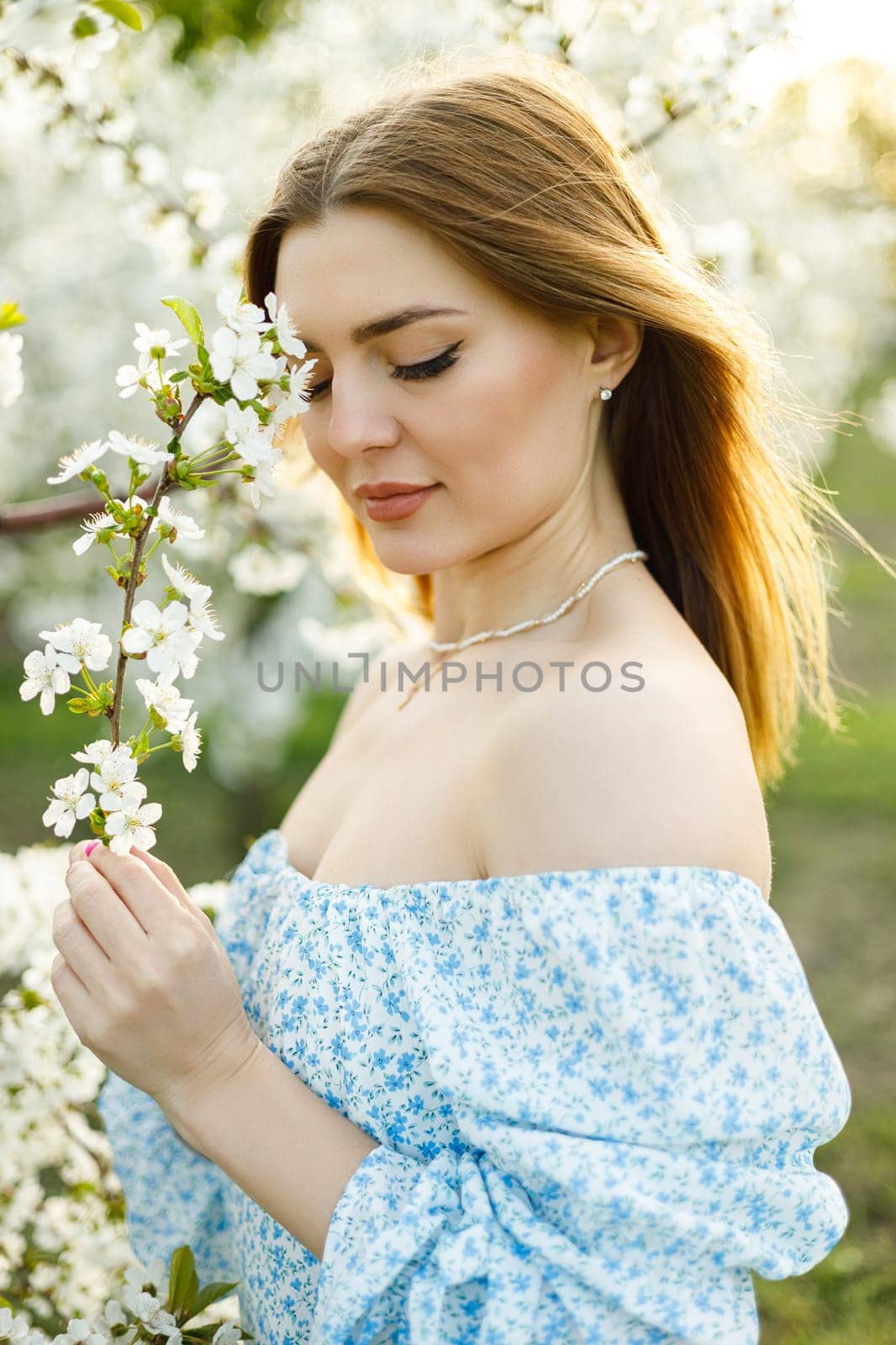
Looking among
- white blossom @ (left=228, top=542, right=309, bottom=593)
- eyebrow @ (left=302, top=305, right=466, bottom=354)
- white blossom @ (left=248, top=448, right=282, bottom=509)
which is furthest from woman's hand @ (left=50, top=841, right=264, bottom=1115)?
white blossom @ (left=228, top=542, right=309, bottom=593)

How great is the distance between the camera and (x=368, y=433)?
152 cm

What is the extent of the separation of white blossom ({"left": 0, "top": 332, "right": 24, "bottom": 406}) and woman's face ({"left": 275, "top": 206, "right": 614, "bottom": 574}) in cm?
35

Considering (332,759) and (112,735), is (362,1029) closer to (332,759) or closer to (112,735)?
(112,735)

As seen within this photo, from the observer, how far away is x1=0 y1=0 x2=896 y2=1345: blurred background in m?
2.43

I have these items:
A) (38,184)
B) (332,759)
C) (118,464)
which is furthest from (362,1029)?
(38,184)

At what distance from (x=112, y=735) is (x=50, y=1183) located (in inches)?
122

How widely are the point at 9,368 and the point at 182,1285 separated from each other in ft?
4.07

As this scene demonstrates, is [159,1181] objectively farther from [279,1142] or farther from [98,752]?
[98,752]

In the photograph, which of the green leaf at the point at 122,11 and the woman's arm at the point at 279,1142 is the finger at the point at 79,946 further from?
the green leaf at the point at 122,11

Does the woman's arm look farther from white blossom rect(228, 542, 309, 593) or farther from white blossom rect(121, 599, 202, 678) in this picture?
white blossom rect(228, 542, 309, 593)

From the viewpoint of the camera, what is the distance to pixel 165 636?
1.22 m

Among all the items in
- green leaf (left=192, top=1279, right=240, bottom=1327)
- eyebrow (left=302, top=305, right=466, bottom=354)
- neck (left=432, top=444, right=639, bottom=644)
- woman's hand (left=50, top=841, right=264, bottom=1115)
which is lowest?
green leaf (left=192, top=1279, right=240, bottom=1327)

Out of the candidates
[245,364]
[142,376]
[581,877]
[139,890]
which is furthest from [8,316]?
[581,877]

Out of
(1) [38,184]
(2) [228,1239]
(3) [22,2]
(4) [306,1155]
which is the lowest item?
(2) [228,1239]
